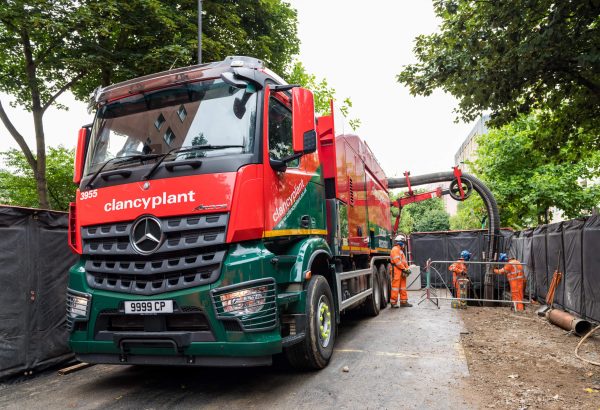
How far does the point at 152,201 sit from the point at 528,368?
4.64m

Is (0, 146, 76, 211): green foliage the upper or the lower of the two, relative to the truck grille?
upper

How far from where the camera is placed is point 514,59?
8055mm

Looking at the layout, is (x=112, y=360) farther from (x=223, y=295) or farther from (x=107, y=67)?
(x=107, y=67)

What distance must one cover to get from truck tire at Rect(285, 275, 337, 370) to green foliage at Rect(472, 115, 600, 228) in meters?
19.5

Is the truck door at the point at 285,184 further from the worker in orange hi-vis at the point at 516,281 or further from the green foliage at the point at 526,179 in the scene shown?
the green foliage at the point at 526,179

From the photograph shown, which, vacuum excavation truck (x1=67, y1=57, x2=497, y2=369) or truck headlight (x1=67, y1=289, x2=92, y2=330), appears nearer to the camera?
vacuum excavation truck (x1=67, y1=57, x2=497, y2=369)

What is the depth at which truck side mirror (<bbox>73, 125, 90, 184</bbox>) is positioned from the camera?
4.92 meters

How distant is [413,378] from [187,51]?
28.0 feet

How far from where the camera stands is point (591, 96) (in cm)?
962

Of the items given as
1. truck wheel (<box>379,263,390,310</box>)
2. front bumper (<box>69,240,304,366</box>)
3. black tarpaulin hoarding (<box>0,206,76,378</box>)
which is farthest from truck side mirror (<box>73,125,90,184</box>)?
truck wheel (<box>379,263,390,310</box>)

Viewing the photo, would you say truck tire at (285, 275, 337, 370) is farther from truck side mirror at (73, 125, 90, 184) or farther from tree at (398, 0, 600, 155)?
tree at (398, 0, 600, 155)

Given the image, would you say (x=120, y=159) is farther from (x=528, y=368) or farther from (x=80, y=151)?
(x=528, y=368)

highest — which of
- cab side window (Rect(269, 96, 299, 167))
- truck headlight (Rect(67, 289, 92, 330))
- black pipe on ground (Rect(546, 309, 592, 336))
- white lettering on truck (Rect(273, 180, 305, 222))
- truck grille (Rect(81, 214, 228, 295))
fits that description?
cab side window (Rect(269, 96, 299, 167))

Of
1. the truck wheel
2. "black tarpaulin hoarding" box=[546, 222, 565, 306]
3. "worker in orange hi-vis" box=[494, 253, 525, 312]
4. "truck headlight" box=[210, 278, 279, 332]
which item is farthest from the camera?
"worker in orange hi-vis" box=[494, 253, 525, 312]
